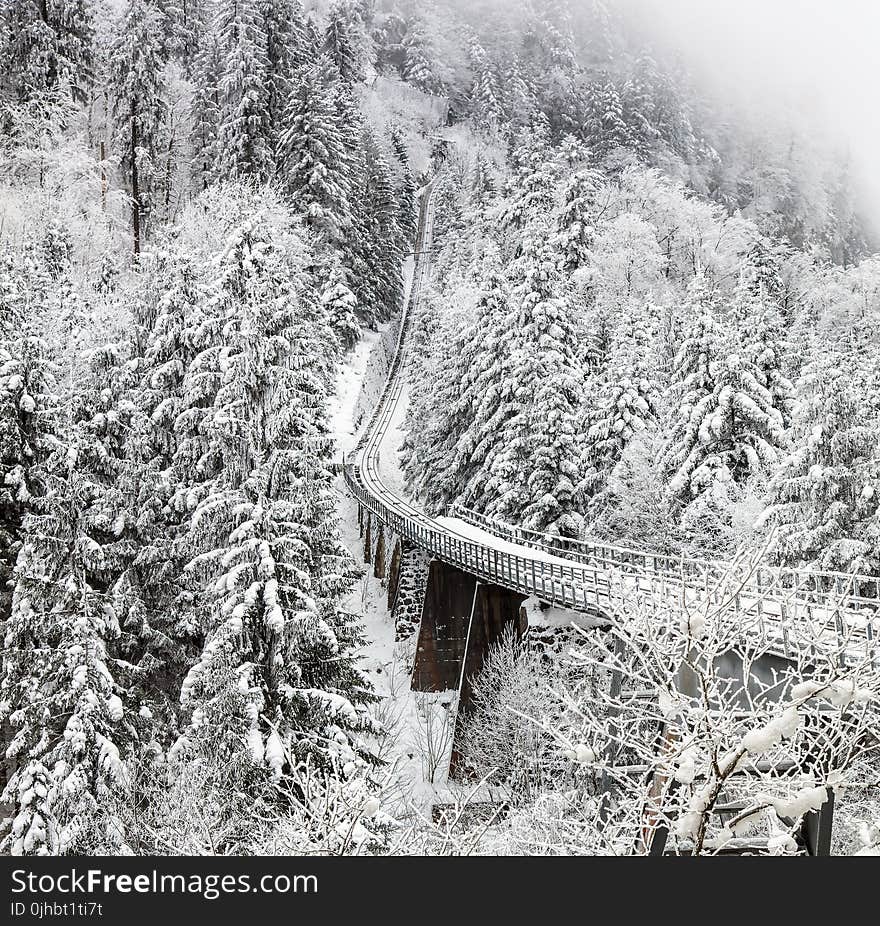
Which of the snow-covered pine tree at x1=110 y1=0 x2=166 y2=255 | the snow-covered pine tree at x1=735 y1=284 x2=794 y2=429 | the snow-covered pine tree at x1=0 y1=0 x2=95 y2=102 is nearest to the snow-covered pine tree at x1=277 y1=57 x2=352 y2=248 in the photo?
the snow-covered pine tree at x1=110 y1=0 x2=166 y2=255

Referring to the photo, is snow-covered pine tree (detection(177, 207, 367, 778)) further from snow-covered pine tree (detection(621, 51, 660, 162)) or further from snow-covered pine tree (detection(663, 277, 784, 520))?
snow-covered pine tree (detection(621, 51, 660, 162))

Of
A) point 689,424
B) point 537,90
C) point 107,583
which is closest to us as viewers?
point 107,583

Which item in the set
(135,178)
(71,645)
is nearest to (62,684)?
(71,645)

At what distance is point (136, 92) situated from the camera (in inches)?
1972

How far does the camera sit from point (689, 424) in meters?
31.9

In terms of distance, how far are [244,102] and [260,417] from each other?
35.4 m

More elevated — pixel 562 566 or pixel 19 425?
pixel 19 425

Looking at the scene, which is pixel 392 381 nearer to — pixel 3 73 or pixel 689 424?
pixel 3 73

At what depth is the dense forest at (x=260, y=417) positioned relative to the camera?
21.1 meters

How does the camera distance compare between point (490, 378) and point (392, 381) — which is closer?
point (490, 378)

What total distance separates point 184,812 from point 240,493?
7074 millimetres

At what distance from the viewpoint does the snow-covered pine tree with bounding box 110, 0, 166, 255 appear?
50.0 m

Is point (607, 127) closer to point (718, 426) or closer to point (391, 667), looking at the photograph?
point (718, 426)
